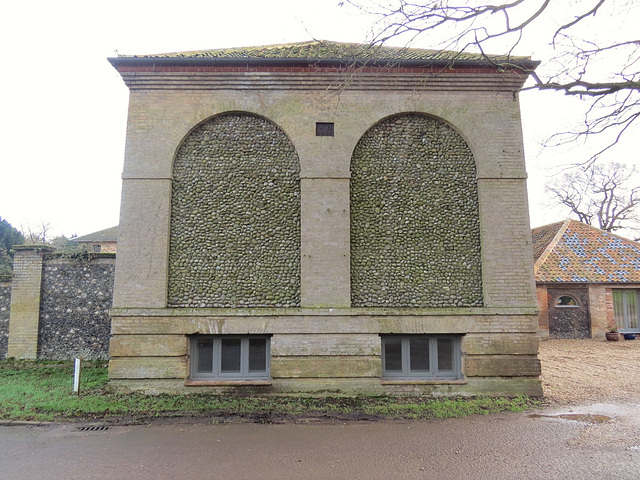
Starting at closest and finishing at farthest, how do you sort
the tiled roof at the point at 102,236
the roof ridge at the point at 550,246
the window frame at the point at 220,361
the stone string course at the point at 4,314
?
the window frame at the point at 220,361, the stone string course at the point at 4,314, the roof ridge at the point at 550,246, the tiled roof at the point at 102,236

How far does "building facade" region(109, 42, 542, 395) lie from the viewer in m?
7.97

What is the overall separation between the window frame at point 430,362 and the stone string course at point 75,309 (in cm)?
737

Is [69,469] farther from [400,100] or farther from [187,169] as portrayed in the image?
[400,100]

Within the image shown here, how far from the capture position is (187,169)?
8547mm

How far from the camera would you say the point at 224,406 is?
7.40m

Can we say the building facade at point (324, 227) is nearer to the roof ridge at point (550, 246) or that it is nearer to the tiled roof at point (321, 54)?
the tiled roof at point (321, 54)

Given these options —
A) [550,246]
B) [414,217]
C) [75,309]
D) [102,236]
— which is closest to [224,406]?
[414,217]

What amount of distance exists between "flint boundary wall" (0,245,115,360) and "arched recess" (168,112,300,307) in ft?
12.5

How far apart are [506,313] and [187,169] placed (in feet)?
23.9

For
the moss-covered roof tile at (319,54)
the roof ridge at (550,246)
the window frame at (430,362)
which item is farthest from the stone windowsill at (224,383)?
the roof ridge at (550,246)

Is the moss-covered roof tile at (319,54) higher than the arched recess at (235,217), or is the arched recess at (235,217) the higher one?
the moss-covered roof tile at (319,54)

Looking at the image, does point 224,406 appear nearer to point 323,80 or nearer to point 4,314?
point 323,80

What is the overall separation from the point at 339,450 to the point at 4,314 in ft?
33.7

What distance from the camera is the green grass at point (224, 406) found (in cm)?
706
